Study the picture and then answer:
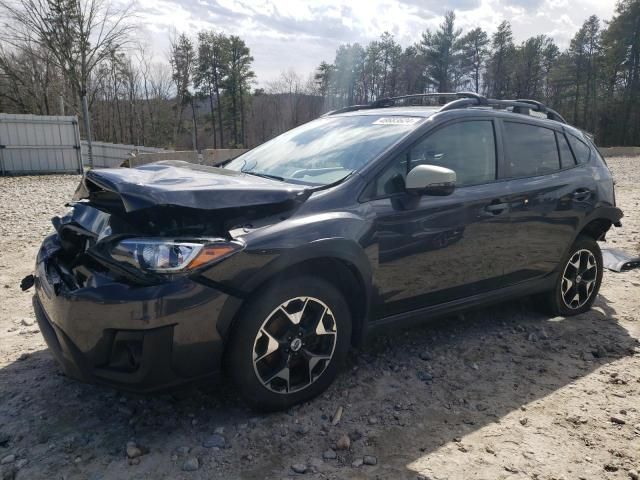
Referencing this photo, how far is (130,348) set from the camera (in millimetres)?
2322

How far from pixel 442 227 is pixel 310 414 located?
1.42m

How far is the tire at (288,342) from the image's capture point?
248cm

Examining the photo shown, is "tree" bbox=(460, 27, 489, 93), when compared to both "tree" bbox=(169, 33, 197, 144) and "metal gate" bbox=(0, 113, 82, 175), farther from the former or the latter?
"metal gate" bbox=(0, 113, 82, 175)

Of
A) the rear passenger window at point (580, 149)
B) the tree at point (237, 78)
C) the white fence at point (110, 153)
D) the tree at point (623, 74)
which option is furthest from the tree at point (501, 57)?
the rear passenger window at point (580, 149)

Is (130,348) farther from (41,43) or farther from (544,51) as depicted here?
(544,51)

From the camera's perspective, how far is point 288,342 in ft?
8.66

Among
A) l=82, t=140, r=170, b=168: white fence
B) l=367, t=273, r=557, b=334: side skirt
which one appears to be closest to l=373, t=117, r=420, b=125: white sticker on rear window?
l=367, t=273, r=557, b=334: side skirt

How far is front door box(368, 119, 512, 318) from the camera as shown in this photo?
3.00 m

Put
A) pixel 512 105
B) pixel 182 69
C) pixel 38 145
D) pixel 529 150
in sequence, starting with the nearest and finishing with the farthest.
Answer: pixel 529 150 → pixel 512 105 → pixel 38 145 → pixel 182 69

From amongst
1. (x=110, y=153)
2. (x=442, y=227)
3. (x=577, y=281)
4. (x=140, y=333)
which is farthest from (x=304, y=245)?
(x=110, y=153)

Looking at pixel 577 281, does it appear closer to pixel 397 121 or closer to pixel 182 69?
pixel 397 121

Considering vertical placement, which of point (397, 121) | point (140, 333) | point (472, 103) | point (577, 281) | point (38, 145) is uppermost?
point (472, 103)

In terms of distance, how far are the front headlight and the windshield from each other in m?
0.92

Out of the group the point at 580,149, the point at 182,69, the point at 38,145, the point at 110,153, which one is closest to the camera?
the point at 580,149
